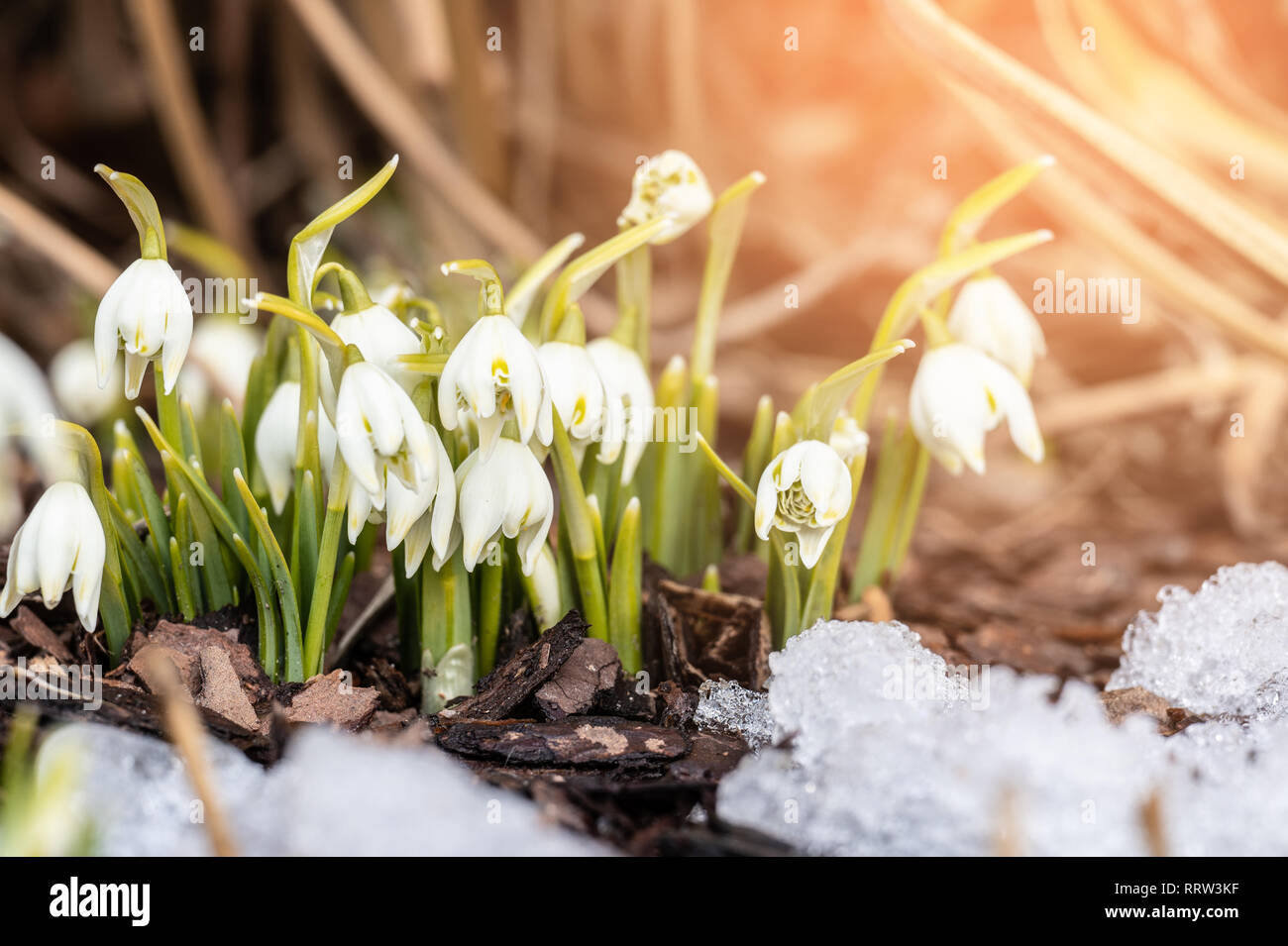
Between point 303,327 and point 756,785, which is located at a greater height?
point 303,327

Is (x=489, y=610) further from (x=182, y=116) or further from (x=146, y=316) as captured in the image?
(x=182, y=116)

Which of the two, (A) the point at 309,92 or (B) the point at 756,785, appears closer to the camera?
(B) the point at 756,785

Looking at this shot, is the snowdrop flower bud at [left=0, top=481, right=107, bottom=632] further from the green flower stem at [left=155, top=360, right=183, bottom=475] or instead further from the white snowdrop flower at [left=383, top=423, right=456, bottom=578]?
the white snowdrop flower at [left=383, top=423, right=456, bottom=578]

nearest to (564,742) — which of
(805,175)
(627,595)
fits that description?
(627,595)

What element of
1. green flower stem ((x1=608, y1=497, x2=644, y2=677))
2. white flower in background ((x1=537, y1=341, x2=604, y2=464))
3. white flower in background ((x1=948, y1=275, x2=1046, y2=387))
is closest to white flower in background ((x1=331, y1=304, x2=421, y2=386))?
white flower in background ((x1=537, y1=341, x2=604, y2=464))

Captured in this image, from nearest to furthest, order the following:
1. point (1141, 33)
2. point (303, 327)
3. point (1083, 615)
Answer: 1. point (303, 327)
2. point (1083, 615)
3. point (1141, 33)

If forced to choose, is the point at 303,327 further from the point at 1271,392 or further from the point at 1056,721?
the point at 1271,392

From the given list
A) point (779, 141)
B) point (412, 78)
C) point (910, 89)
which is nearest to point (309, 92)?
point (412, 78)
